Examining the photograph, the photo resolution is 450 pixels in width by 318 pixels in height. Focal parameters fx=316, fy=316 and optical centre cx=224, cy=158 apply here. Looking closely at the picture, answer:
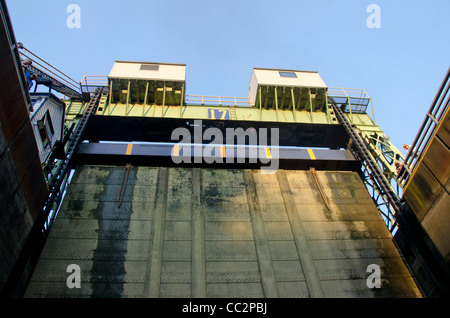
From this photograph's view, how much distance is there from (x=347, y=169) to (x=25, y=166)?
1485 centimetres

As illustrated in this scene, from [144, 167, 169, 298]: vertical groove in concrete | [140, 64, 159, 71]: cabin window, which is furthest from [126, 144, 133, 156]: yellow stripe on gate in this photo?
[140, 64, 159, 71]: cabin window

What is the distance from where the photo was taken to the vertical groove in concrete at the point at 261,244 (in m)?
11.2

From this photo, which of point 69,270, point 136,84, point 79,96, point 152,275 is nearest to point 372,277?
point 152,275

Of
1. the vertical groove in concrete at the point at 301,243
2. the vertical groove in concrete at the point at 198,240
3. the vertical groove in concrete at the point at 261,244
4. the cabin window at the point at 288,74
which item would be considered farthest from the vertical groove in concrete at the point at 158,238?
the cabin window at the point at 288,74

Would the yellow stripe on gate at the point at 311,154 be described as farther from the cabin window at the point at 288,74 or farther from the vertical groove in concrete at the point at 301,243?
the cabin window at the point at 288,74

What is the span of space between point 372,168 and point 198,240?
951 cm

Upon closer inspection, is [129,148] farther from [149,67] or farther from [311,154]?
[311,154]

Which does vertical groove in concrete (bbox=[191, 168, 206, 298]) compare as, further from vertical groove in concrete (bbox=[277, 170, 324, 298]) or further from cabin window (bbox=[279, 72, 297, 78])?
cabin window (bbox=[279, 72, 297, 78])

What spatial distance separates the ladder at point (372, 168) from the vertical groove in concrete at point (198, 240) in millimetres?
8435

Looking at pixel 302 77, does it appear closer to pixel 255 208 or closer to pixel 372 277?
pixel 255 208

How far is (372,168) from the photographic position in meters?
15.9

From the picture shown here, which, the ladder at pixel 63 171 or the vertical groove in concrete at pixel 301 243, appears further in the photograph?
the ladder at pixel 63 171

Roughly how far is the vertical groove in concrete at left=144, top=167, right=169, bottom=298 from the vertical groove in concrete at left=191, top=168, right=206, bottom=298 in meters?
1.24

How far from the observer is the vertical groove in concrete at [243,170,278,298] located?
A: 11.2 m
